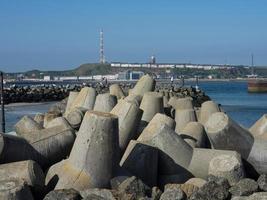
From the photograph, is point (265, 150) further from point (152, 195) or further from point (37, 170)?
point (37, 170)

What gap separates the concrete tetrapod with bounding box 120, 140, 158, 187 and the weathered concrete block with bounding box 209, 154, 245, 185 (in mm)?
624

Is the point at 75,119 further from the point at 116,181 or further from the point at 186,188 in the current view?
the point at 186,188

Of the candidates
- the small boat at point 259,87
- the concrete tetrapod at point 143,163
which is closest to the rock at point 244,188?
the concrete tetrapod at point 143,163

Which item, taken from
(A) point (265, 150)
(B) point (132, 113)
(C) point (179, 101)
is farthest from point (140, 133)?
(C) point (179, 101)

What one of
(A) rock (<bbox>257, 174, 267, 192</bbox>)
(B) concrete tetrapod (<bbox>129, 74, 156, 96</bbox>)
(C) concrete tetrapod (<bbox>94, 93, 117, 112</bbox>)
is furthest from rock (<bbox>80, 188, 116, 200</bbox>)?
(B) concrete tetrapod (<bbox>129, 74, 156, 96</bbox>)

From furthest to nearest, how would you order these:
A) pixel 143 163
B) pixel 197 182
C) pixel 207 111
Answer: pixel 207 111, pixel 143 163, pixel 197 182

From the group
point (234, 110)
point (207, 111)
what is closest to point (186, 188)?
point (207, 111)

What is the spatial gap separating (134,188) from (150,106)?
3332 mm

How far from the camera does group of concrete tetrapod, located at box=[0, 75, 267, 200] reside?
5605mm

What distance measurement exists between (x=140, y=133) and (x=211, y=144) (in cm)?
93

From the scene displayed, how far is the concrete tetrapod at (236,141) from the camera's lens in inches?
282

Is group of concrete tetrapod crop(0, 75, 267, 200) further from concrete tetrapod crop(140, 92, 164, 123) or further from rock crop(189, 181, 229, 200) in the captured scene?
concrete tetrapod crop(140, 92, 164, 123)

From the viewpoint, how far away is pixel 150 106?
350 inches

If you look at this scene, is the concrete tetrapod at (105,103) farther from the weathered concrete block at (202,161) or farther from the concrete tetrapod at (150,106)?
A: the weathered concrete block at (202,161)
